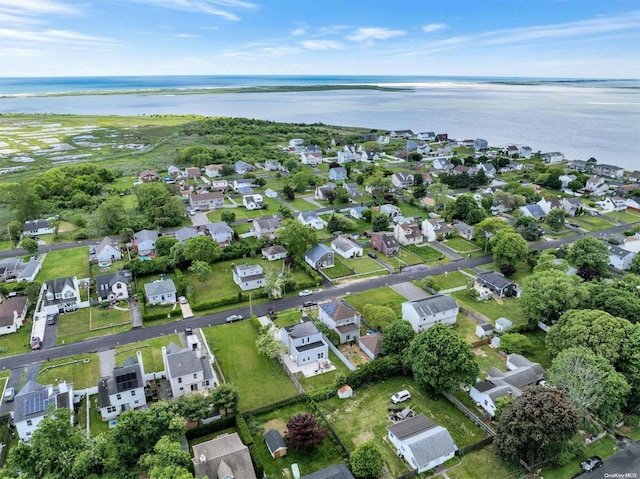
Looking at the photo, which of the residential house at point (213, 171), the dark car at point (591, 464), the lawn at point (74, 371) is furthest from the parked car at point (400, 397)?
the residential house at point (213, 171)

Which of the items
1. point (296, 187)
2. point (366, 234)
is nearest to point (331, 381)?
point (366, 234)

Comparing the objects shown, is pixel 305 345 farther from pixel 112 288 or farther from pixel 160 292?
pixel 112 288

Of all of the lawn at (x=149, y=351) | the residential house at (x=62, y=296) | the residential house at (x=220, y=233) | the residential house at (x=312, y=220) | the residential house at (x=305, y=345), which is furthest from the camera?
the residential house at (x=312, y=220)

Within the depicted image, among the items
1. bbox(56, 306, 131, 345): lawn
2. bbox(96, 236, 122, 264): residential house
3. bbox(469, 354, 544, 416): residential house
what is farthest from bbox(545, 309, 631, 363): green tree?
bbox(96, 236, 122, 264): residential house

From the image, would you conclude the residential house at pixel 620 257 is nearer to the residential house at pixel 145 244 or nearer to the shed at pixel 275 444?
the shed at pixel 275 444

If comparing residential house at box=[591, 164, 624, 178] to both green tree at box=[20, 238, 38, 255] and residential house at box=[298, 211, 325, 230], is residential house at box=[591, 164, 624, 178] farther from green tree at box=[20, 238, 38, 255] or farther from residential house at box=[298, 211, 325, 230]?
green tree at box=[20, 238, 38, 255]
